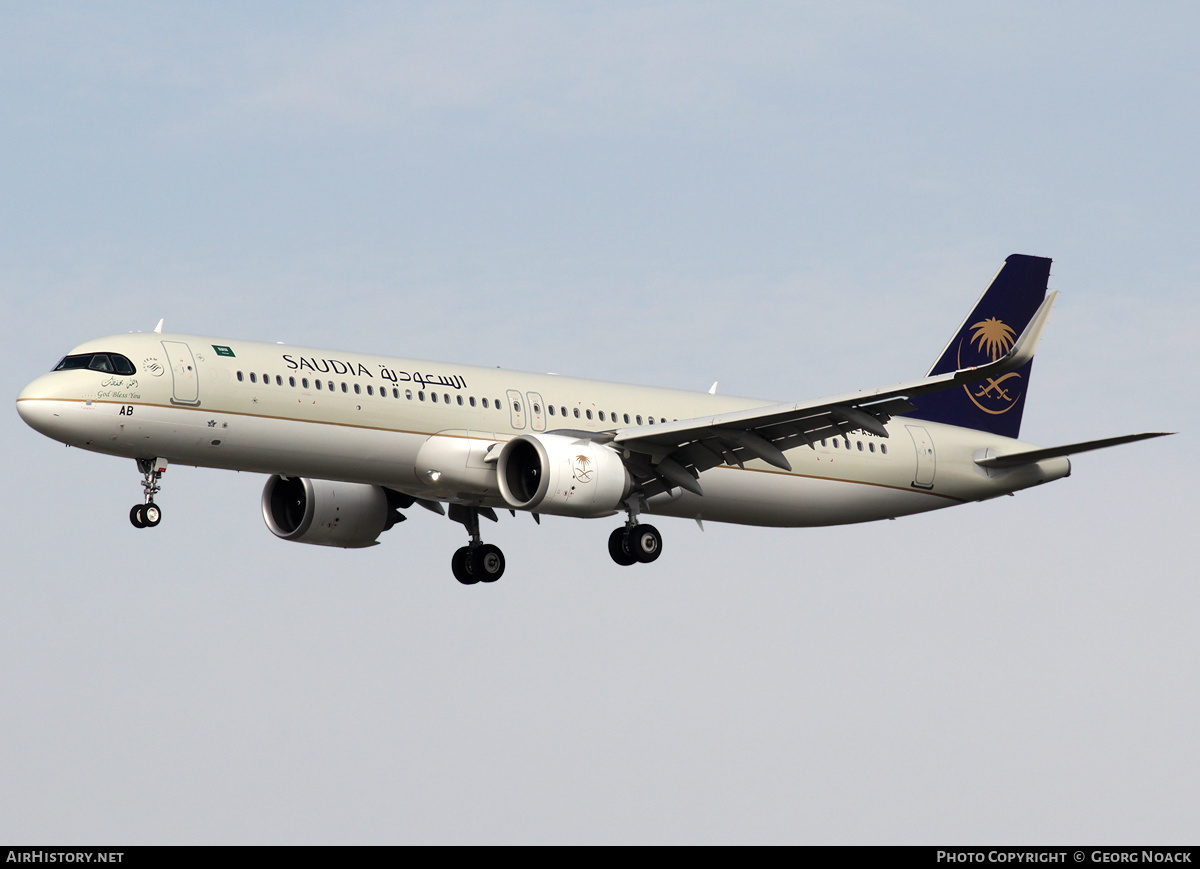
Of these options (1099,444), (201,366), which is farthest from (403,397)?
(1099,444)

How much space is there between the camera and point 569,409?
39625 mm

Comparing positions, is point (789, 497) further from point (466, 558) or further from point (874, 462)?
point (466, 558)

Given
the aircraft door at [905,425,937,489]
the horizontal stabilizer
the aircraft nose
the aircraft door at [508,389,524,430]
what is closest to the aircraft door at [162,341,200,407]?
the aircraft nose

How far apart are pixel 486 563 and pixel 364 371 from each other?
7.85m

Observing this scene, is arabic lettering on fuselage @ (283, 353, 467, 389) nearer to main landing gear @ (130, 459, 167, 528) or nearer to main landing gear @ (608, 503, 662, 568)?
main landing gear @ (130, 459, 167, 528)

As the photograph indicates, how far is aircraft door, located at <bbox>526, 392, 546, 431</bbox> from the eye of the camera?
128 feet

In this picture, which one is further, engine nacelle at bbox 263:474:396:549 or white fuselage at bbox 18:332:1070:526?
engine nacelle at bbox 263:474:396:549

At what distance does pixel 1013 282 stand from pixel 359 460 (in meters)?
20.5

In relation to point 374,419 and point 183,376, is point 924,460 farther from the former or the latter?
point 183,376

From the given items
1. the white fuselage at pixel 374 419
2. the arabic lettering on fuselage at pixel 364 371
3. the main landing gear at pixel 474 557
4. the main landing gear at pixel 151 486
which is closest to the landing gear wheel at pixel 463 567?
the main landing gear at pixel 474 557

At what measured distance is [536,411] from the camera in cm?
3912

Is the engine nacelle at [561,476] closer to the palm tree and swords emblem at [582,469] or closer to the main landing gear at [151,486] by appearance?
the palm tree and swords emblem at [582,469]

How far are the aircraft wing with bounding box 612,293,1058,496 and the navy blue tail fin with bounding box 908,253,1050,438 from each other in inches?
294

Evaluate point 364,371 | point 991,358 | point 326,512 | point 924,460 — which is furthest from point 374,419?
point 991,358
